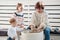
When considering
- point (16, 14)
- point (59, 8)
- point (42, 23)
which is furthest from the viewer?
point (59, 8)

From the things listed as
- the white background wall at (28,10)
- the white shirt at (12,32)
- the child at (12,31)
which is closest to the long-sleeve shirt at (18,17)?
the child at (12,31)

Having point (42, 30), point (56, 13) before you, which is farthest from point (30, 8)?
point (42, 30)

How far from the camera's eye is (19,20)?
3.74 m

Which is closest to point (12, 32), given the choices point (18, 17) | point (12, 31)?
point (12, 31)

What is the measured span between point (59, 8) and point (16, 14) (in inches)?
44.9

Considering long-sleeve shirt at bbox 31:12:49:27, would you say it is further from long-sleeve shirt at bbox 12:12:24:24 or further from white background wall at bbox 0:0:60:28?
white background wall at bbox 0:0:60:28

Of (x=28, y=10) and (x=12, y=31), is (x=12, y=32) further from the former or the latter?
(x=28, y=10)

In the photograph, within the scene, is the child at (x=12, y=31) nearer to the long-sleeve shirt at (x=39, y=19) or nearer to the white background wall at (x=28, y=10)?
the long-sleeve shirt at (x=39, y=19)

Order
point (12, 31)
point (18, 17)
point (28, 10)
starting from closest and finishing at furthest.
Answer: point (12, 31) < point (18, 17) < point (28, 10)

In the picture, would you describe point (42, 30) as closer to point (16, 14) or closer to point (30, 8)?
point (16, 14)

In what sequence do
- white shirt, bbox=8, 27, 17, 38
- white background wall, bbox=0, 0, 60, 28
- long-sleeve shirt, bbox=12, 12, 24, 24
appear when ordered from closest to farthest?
white shirt, bbox=8, 27, 17, 38, long-sleeve shirt, bbox=12, 12, 24, 24, white background wall, bbox=0, 0, 60, 28

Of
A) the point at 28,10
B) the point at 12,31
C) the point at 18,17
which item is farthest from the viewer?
the point at 28,10

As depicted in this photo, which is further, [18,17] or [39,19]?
[18,17]

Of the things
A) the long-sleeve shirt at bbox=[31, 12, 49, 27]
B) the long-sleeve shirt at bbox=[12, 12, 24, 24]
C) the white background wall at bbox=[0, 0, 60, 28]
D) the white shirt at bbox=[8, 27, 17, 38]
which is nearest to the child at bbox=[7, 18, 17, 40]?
the white shirt at bbox=[8, 27, 17, 38]
